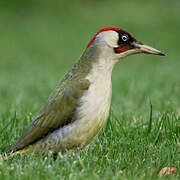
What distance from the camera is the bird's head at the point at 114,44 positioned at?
14.0 feet

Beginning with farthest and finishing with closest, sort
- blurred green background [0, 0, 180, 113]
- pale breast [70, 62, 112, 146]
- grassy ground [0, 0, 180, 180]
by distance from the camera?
blurred green background [0, 0, 180, 113] → pale breast [70, 62, 112, 146] → grassy ground [0, 0, 180, 180]

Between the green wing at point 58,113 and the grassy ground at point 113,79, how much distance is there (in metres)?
0.21

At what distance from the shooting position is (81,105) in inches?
159

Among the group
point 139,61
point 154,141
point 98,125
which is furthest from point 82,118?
point 139,61

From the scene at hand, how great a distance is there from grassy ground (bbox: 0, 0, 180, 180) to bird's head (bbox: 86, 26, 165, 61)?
0.86 meters

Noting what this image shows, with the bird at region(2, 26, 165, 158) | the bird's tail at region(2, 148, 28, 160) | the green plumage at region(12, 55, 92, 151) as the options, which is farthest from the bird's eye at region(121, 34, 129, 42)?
the bird's tail at region(2, 148, 28, 160)

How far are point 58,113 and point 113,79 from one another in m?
5.52

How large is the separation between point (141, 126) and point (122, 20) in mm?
14886

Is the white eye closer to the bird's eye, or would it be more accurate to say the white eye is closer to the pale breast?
the bird's eye

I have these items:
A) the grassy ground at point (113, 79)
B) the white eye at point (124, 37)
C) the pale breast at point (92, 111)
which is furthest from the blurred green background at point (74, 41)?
the pale breast at point (92, 111)

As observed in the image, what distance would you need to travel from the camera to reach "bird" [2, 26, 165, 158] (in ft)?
13.2

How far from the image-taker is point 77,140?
13.3 ft

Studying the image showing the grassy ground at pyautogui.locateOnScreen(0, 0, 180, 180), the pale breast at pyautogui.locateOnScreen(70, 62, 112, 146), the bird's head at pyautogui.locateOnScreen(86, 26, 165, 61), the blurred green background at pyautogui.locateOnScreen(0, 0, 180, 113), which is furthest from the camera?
the blurred green background at pyautogui.locateOnScreen(0, 0, 180, 113)

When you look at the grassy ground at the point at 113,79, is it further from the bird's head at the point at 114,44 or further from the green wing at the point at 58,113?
the bird's head at the point at 114,44
